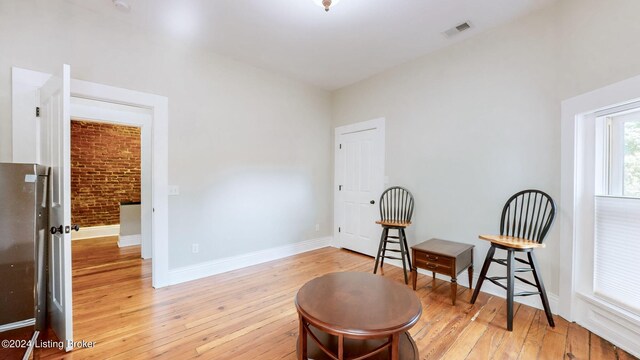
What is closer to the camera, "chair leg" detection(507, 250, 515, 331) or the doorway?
"chair leg" detection(507, 250, 515, 331)

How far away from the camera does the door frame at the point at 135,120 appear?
11.5ft

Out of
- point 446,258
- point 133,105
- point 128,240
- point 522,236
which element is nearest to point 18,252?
point 133,105

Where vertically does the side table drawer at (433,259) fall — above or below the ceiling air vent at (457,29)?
below

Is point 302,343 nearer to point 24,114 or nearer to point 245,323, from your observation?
point 245,323

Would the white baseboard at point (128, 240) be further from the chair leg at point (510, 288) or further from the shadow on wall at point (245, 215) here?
the chair leg at point (510, 288)

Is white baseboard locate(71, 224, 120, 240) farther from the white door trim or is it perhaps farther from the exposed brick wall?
the white door trim

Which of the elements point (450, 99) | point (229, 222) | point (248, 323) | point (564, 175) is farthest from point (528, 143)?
point (229, 222)

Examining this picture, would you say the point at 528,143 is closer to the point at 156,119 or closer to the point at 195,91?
the point at 195,91

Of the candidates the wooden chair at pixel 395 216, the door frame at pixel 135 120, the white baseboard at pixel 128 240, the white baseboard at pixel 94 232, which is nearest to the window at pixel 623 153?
the wooden chair at pixel 395 216

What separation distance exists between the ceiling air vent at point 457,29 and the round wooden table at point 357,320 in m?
2.66

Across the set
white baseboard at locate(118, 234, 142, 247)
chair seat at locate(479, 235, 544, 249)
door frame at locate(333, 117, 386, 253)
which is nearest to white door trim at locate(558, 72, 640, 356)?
chair seat at locate(479, 235, 544, 249)

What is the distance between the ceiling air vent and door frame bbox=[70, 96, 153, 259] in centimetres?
401

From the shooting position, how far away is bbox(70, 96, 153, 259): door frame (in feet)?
11.5

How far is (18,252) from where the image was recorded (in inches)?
69.1
